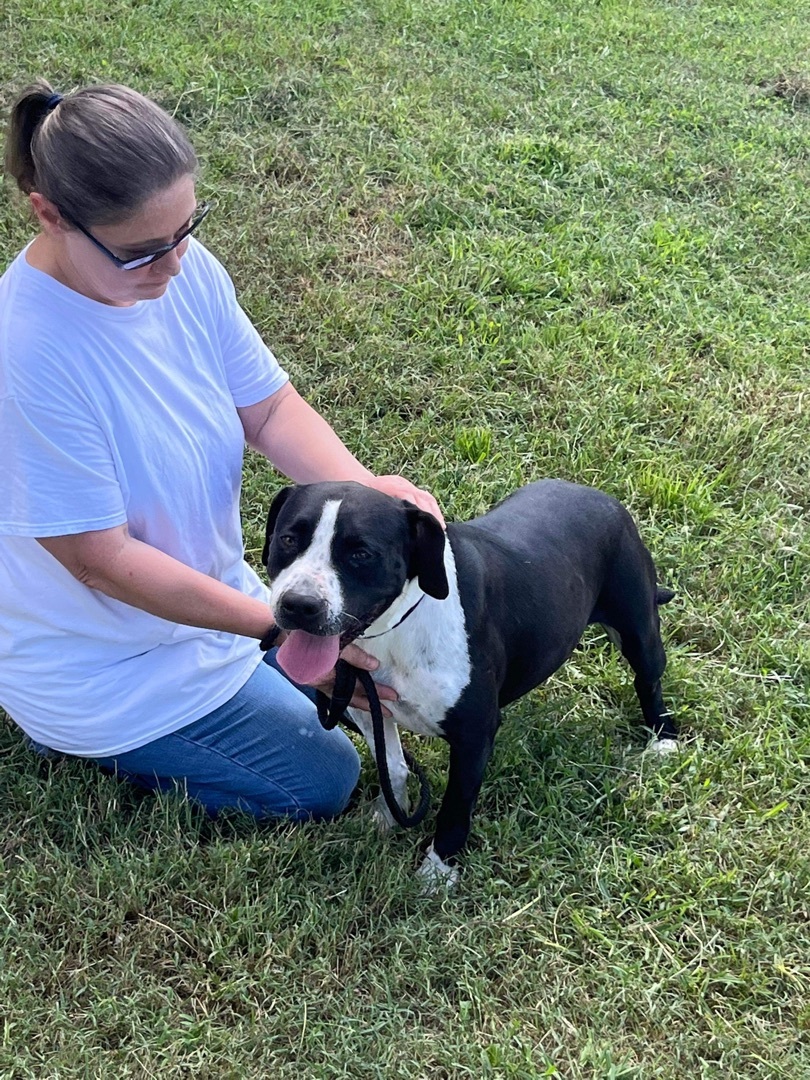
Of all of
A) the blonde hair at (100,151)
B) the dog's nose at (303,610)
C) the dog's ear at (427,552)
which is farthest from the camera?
the dog's ear at (427,552)

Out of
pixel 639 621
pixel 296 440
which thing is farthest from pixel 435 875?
pixel 296 440

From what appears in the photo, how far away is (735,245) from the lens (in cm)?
557

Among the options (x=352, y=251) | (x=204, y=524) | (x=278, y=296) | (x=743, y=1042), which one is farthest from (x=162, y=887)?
(x=352, y=251)

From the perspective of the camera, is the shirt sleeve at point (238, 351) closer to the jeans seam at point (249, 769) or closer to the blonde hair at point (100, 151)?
the blonde hair at point (100, 151)

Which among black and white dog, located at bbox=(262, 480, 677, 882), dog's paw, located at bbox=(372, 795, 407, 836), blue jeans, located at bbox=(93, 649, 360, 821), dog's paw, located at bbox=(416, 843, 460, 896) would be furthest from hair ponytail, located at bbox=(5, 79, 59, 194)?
dog's paw, located at bbox=(416, 843, 460, 896)

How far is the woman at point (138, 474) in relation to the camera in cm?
223

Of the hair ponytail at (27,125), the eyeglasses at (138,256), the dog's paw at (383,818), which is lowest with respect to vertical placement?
the dog's paw at (383,818)

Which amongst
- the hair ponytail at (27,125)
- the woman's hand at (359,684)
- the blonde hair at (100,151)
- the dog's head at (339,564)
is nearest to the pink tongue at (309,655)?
the dog's head at (339,564)

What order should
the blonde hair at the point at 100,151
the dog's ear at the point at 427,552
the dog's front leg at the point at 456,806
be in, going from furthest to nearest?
the dog's front leg at the point at 456,806, the dog's ear at the point at 427,552, the blonde hair at the point at 100,151

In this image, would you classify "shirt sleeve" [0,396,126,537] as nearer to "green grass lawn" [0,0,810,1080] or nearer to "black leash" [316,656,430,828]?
"black leash" [316,656,430,828]

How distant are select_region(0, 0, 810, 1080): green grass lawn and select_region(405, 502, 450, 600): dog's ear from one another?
81 centimetres

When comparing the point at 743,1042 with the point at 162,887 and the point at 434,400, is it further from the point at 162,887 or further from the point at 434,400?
the point at 434,400

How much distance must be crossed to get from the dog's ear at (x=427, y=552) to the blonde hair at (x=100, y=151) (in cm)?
87

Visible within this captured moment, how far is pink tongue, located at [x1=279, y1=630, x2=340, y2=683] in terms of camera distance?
2.38 meters
